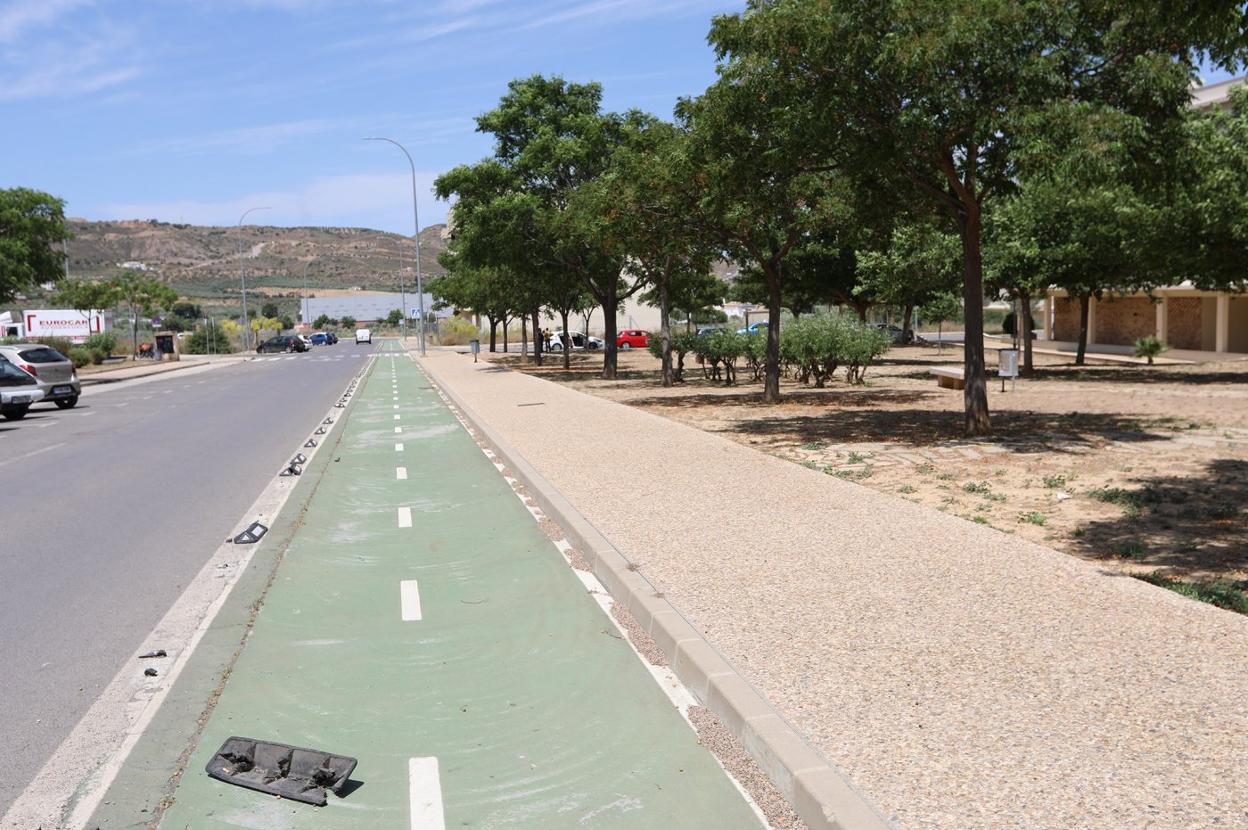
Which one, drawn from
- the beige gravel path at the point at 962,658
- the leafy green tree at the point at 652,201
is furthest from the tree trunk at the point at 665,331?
the beige gravel path at the point at 962,658

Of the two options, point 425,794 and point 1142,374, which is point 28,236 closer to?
point 1142,374

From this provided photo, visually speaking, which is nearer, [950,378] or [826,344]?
[950,378]

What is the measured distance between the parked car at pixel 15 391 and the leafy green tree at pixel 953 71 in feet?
57.4

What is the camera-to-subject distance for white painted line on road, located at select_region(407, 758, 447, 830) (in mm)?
4020

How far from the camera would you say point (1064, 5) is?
1357 centimetres

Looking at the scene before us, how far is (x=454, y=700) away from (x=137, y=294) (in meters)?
68.9

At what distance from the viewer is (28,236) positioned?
37.3 metres

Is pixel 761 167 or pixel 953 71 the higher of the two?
pixel 953 71

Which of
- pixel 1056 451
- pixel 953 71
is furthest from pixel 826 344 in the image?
pixel 1056 451

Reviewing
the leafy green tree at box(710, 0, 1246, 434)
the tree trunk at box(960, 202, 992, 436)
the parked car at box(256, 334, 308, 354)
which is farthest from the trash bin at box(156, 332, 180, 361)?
the tree trunk at box(960, 202, 992, 436)

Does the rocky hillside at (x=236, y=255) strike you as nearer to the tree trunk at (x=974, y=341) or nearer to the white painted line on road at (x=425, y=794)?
the tree trunk at (x=974, y=341)

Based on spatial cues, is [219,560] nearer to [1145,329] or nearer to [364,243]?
[1145,329]

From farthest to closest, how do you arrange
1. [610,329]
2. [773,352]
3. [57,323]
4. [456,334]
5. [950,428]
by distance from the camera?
[456,334] < [57,323] < [610,329] < [773,352] < [950,428]

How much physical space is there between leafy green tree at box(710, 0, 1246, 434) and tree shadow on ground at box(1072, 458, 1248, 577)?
4568 millimetres
